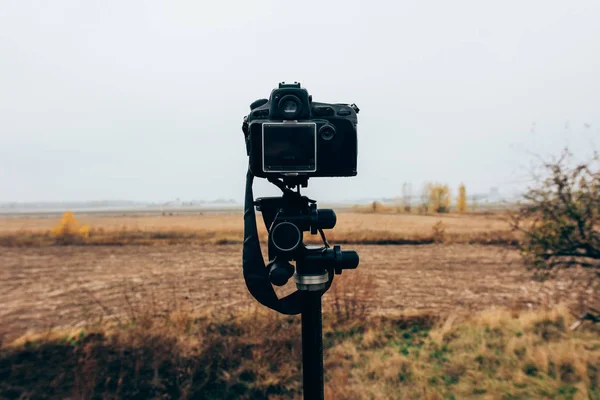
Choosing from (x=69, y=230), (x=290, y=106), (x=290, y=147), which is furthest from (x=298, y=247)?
(x=69, y=230)

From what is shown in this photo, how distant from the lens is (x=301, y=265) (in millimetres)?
1554

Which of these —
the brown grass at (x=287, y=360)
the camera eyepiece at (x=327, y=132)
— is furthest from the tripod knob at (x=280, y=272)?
the brown grass at (x=287, y=360)

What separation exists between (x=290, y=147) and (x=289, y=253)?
0.44m

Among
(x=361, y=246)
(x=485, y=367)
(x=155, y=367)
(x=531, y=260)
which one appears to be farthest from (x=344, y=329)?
(x=361, y=246)

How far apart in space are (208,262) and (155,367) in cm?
878

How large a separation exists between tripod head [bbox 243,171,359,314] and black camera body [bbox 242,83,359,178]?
15 centimetres

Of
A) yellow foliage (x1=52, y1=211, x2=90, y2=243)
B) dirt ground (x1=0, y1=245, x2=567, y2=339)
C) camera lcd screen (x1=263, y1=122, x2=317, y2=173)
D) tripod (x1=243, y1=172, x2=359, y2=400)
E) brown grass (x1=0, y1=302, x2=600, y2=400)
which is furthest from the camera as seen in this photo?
yellow foliage (x1=52, y1=211, x2=90, y2=243)

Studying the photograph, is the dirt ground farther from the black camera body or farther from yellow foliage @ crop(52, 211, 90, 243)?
yellow foliage @ crop(52, 211, 90, 243)

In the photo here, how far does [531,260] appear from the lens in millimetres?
4793

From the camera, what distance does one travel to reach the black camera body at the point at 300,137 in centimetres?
141

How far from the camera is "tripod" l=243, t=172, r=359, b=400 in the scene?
4.99 feet

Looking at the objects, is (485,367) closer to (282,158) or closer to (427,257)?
(282,158)

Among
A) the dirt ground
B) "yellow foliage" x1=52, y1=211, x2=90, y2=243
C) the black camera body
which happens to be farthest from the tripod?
"yellow foliage" x1=52, y1=211, x2=90, y2=243

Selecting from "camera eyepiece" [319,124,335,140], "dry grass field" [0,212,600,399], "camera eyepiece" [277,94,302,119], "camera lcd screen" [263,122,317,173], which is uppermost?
"camera eyepiece" [277,94,302,119]
